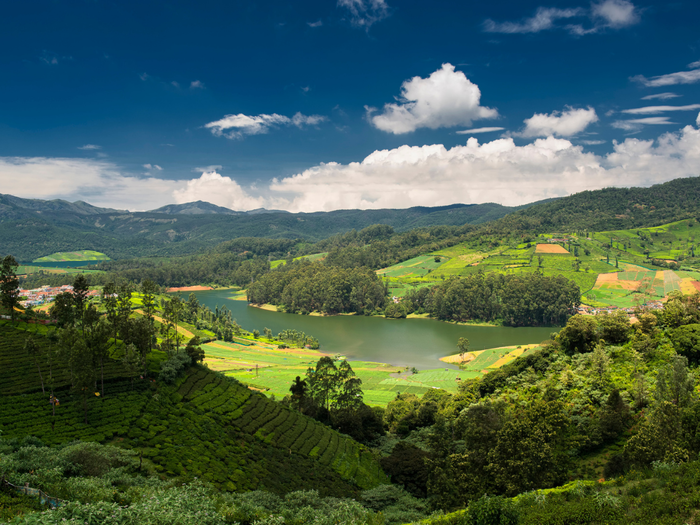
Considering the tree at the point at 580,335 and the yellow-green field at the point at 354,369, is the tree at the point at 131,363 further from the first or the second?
the tree at the point at 580,335

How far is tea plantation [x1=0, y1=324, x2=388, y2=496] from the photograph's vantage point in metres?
21.4

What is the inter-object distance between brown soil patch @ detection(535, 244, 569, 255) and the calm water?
62268 millimetres

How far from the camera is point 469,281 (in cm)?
12081

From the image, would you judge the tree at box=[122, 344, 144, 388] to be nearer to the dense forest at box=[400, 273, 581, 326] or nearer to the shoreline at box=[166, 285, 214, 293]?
the dense forest at box=[400, 273, 581, 326]

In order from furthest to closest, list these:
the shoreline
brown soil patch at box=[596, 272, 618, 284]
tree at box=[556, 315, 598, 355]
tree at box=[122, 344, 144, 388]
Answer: the shoreline
brown soil patch at box=[596, 272, 618, 284]
tree at box=[556, 315, 598, 355]
tree at box=[122, 344, 144, 388]

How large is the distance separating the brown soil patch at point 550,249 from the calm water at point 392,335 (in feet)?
204

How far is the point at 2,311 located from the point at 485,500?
4179 centimetres

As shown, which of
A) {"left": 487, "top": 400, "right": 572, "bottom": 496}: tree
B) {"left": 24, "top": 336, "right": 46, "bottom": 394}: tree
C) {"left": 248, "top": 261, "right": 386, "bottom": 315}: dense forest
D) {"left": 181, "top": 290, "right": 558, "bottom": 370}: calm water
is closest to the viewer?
{"left": 487, "top": 400, "right": 572, "bottom": 496}: tree

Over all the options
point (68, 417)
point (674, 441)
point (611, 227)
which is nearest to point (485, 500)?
point (674, 441)

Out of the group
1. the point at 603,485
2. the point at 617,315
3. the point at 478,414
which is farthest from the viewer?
the point at 617,315

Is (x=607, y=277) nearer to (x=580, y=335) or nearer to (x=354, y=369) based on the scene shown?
(x=354, y=369)

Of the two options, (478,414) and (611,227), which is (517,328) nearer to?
(478,414)

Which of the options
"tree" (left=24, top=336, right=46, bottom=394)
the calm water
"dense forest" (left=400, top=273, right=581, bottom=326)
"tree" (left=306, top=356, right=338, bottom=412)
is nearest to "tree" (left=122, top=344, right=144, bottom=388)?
"tree" (left=24, top=336, right=46, bottom=394)

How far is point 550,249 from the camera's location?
155 meters
